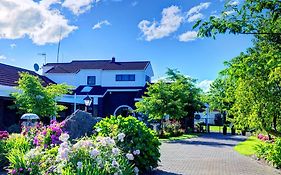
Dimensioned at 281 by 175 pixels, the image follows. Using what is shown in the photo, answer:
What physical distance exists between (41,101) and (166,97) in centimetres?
1210

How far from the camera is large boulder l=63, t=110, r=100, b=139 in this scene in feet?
38.3

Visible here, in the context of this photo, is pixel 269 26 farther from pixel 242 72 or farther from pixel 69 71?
pixel 69 71

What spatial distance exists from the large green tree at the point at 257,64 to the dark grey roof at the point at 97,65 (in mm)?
28647

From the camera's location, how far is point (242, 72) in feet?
38.8

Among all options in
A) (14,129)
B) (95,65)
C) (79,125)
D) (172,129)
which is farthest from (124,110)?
(79,125)

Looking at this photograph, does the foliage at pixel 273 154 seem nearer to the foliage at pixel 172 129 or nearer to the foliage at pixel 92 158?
→ the foliage at pixel 92 158

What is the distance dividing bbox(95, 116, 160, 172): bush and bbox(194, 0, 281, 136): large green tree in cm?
357

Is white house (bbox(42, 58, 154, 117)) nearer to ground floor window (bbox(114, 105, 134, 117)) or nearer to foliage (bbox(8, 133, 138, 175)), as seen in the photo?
ground floor window (bbox(114, 105, 134, 117))

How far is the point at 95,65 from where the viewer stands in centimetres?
4856

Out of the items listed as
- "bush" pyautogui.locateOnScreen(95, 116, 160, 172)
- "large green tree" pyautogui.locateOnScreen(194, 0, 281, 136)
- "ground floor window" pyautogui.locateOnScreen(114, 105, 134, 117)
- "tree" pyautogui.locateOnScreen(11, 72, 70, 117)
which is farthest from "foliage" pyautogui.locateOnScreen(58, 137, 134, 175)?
"ground floor window" pyautogui.locateOnScreen(114, 105, 134, 117)

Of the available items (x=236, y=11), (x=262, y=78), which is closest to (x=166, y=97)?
(x=262, y=78)

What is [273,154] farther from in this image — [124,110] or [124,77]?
[124,77]

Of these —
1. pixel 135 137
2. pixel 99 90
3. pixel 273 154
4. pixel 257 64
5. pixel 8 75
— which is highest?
pixel 8 75

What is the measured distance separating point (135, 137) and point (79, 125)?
83.8 inches
